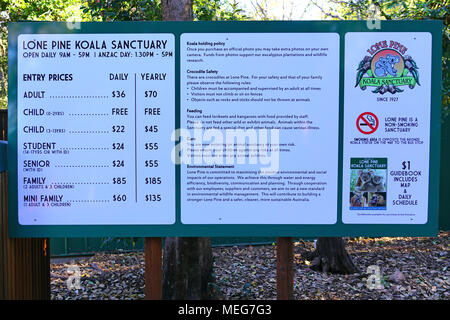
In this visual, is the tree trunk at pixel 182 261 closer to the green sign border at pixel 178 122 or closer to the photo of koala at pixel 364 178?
the green sign border at pixel 178 122

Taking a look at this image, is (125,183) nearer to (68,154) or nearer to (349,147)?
(68,154)

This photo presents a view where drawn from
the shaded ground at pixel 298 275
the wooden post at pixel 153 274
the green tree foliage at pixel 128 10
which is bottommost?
the shaded ground at pixel 298 275

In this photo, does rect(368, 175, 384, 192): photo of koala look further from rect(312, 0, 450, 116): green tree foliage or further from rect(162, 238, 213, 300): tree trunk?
rect(312, 0, 450, 116): green tree foliage

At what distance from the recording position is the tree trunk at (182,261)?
13.7 ft

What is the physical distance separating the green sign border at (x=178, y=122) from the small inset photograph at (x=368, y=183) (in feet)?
0.32

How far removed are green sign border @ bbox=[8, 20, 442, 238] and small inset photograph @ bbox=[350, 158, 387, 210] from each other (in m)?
0.10

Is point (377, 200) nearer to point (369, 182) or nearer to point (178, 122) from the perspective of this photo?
point (369, 182)

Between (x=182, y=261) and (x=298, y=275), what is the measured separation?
2.08 meters

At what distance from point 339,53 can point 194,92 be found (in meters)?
1.02

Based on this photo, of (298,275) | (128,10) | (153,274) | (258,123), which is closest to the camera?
(258,123)

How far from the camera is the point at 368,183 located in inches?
114

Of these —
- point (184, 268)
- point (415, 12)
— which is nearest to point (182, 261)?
point (184, 268)

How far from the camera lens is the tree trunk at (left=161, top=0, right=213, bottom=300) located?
4.17 m

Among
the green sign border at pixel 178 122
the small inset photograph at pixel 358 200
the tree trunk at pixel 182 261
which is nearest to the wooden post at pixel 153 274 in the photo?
the green sign border at pixel 178 122
